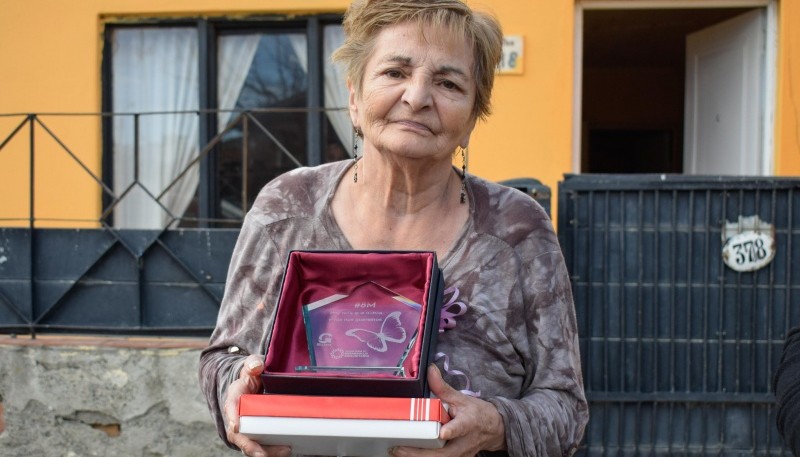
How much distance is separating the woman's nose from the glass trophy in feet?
1.18

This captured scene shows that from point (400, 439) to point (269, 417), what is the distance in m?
0.22

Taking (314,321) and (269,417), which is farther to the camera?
(314,321)

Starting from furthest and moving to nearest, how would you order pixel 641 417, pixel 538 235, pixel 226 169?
pixel 226 169 < pixel 641 417 < pixel 538 235

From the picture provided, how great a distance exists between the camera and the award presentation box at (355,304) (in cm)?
148

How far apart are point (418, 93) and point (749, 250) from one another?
2.64 meters

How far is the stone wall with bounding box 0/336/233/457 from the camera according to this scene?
4.56 meters

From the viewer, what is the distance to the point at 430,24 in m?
1.75

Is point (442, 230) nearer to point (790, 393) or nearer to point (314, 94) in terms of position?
point (790, 393)

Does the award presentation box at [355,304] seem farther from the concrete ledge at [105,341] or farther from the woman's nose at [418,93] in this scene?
the concrete ledge at [105,341]

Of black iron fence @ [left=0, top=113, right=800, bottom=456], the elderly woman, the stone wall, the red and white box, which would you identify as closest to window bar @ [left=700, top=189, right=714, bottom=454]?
black iron fence @ [left=0, top=113, right=800, bottom=456]

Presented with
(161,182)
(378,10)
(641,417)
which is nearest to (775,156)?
(641,417)

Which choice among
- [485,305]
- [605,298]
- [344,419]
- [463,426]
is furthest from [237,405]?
[605,298]

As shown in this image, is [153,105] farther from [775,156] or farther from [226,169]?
[775,156]

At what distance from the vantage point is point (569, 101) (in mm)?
5543
